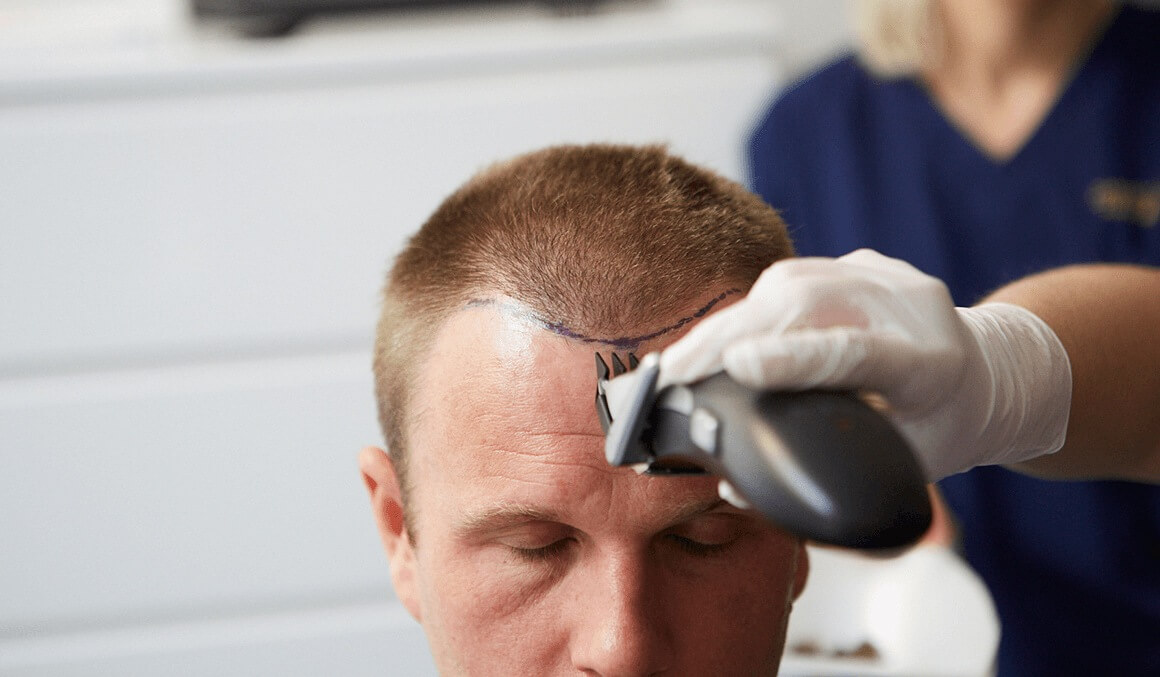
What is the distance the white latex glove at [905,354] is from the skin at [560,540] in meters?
0.12

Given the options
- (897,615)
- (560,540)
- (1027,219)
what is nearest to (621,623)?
(560,540)

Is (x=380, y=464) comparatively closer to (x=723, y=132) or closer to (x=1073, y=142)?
(x=723, y=132)

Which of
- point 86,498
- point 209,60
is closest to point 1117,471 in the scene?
point 209,60

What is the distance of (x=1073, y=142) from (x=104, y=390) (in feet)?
4.21

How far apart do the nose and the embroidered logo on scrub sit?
95 cm

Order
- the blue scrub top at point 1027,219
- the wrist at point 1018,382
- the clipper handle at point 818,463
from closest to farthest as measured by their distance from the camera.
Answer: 1. the clipper handle at point 818,463
2. the wrist at point 1018,382
3. the blue scrub top at point 1027,219

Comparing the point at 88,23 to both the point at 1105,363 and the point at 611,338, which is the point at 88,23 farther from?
Answer: the point at 1105,363

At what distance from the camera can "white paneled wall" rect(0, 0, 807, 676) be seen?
1.38 meters

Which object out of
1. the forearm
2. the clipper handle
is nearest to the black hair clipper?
the clipper handle

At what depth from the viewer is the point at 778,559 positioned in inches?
26.3

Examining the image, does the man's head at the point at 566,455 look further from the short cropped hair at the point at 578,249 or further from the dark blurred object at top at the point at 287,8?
the dark blurred object at top at the point at 287,8

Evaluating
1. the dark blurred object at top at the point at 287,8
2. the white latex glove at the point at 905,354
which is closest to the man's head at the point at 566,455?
the white latex glove at the point at 905,354

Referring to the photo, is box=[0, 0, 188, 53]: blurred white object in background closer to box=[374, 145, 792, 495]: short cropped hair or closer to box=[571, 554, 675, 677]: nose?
box=[374, 145, 792, 495]: short cropped hair

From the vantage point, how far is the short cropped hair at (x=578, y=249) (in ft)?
2.14
